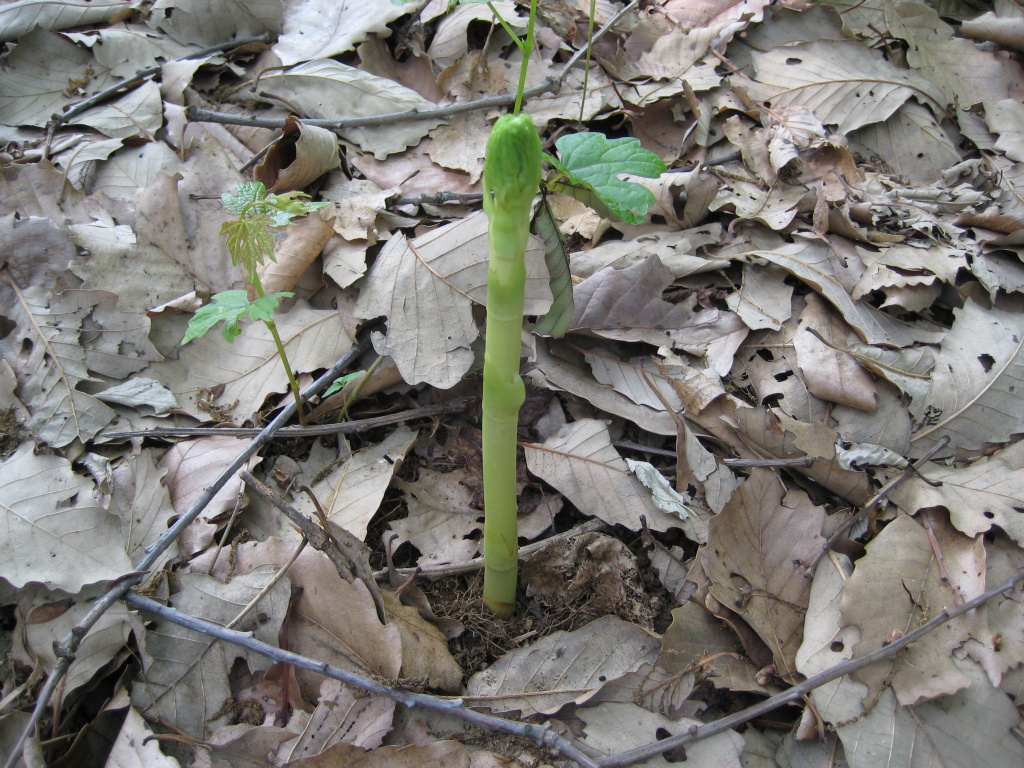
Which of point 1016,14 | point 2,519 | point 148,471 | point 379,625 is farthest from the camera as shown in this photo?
point 1016,14

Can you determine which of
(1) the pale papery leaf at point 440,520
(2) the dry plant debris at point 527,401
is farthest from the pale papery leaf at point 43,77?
(1) the pale papery leaf at point 440,520

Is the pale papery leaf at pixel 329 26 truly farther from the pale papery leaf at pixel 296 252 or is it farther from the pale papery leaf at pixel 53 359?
the pale papery leaf at pixel 53 359

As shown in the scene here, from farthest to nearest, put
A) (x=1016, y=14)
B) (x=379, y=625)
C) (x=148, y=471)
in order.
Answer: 1. (x=1016, y=14)
2. (x=148, y=471)
3. (x=379, y=625)

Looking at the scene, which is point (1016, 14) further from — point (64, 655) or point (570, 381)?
point (64, 655)

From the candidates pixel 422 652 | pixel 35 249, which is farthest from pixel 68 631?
pixel 35 249

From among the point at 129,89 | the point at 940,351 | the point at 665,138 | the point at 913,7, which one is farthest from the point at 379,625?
the point at 913,7

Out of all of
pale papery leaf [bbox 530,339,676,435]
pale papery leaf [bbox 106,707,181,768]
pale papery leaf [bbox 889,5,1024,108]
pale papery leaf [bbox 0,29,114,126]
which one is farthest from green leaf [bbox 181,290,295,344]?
pale papery leaf [bbox 889,5,1024,108]

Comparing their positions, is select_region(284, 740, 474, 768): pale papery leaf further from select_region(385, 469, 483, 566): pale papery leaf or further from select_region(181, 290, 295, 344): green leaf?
select_region(181, 290, 295, 344): green leaf

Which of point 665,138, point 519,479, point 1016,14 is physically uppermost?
point 1016,14
